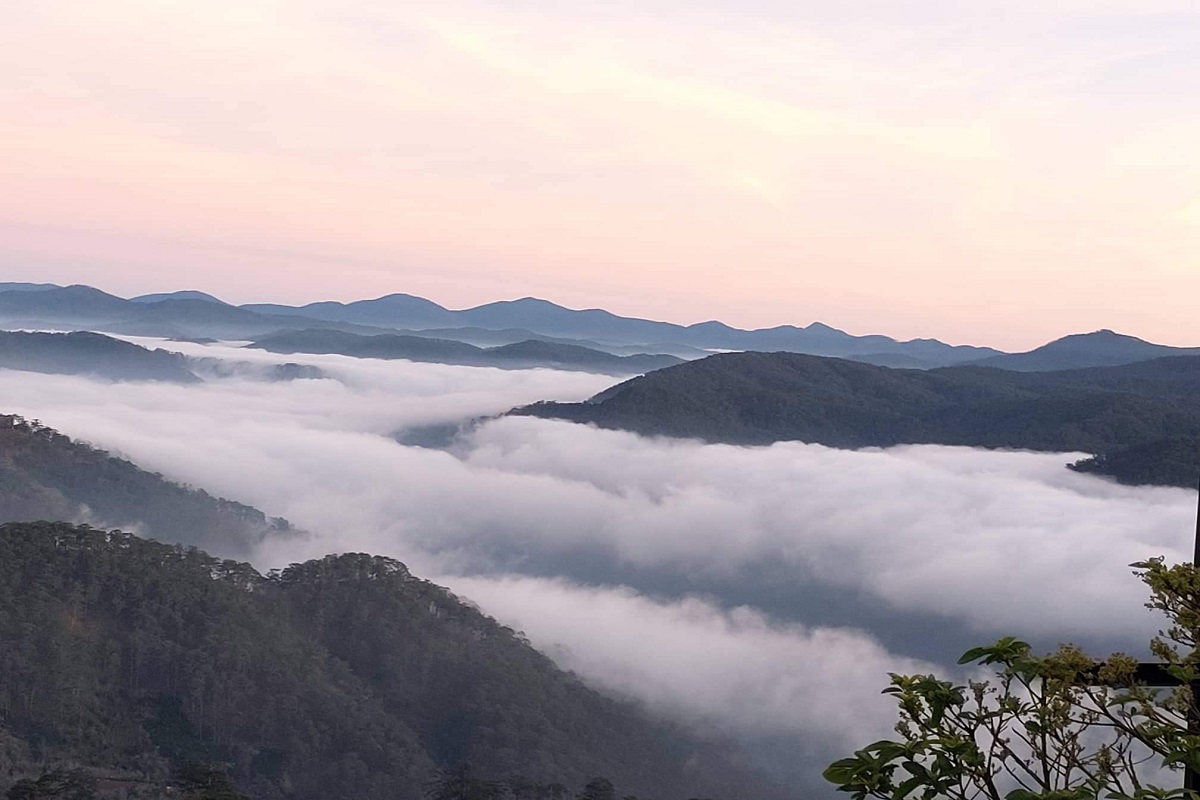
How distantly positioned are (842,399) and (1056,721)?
567 feet

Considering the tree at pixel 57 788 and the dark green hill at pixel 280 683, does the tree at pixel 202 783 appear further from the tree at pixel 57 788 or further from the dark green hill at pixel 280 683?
the dark green hill at pixel 280 683

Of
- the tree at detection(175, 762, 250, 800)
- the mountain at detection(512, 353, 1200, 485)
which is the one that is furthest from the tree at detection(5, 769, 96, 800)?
the mountain at detection(512, 353, 1200, 485)

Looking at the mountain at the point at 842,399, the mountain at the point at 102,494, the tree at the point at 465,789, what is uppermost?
the mountain at the point at 842,399

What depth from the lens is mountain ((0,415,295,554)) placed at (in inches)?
3100

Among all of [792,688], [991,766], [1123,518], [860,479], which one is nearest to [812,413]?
[860,479]

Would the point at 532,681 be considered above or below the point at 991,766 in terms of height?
below

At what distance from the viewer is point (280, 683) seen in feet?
159

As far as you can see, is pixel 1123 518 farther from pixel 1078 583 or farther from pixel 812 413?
pixel 812 413

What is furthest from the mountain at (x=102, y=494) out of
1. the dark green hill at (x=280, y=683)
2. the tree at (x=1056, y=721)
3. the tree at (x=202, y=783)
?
the tree at (x=1056, y=721)

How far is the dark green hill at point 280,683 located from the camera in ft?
143

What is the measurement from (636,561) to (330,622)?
77674 mm

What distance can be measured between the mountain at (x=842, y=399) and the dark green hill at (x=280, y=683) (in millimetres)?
103832

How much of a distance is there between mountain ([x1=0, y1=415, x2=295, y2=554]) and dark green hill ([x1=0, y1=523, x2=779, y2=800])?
1117 inches

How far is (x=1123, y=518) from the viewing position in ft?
313
